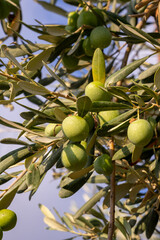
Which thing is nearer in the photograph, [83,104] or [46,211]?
[83,104]

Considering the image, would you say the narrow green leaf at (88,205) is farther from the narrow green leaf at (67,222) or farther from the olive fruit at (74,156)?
the olive fruit at (74,156)

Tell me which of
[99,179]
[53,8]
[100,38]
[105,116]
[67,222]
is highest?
[53,8]

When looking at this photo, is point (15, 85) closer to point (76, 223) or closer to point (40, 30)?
point (40, 30)

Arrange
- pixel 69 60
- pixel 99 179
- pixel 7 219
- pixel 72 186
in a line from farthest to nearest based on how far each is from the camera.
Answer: pixel 99 179
pixel 69 60
pixel 72 186
pixel 7 219

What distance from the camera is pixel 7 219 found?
3.57 feet

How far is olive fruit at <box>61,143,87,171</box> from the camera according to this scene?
3.39 feet

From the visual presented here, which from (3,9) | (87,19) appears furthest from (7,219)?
(3,9)

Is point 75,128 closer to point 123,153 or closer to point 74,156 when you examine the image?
point 74,156

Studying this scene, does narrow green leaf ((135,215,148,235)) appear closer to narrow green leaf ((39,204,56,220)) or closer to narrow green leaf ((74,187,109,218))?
narrow green leaf ((74,187,109,218))

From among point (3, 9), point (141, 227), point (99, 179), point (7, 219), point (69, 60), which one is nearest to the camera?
point (7, 219)

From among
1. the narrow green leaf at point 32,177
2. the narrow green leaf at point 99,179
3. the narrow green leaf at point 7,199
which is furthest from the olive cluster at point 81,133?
the narrow green leaf at point 99,179

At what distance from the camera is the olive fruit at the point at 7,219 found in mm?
1085

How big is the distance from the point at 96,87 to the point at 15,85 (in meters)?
0.26

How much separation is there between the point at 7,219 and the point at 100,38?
832 millimetres
